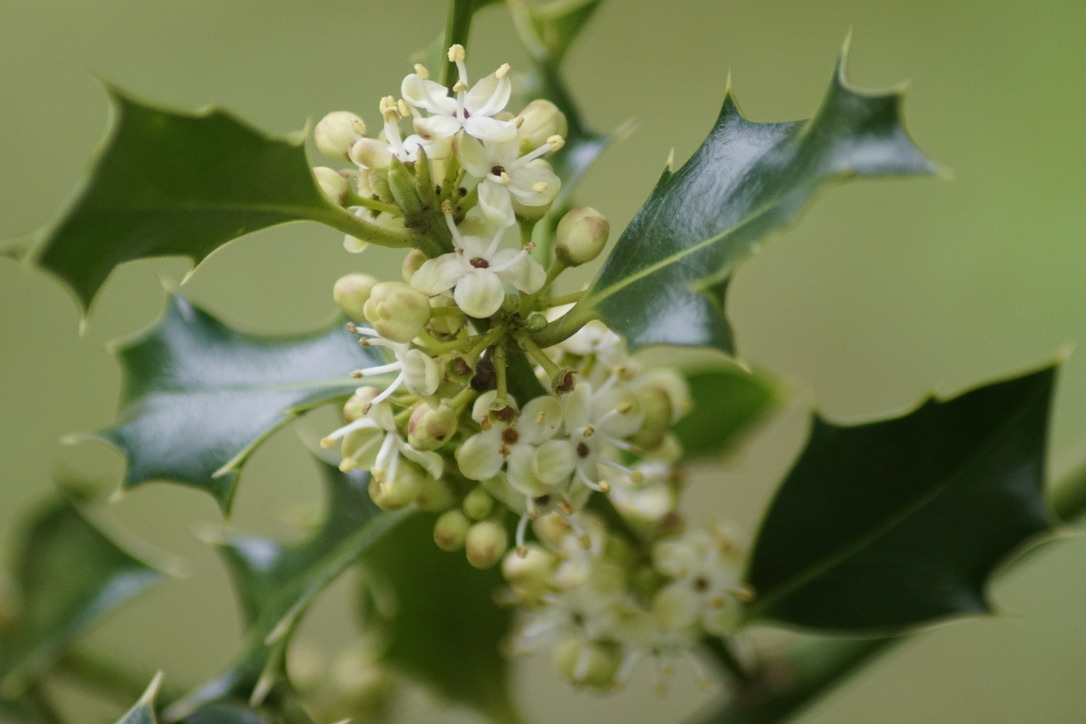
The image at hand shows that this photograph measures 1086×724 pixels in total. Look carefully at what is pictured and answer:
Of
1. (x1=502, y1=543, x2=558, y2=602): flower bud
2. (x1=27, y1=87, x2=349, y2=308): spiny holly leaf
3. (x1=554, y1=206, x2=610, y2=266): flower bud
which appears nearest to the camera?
(x1=27, y1=87, x2=349, y2=308): spiny holly leaf

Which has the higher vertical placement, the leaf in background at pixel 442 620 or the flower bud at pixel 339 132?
the flower bud at pixel 339 132

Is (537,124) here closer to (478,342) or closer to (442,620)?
(478,342)

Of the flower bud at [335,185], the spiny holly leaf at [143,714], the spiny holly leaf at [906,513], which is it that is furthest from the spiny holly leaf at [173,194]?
the spiny holly leaf at [906,513]

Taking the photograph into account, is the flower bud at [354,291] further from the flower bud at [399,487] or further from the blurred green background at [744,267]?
the blurred green background at [744,267]

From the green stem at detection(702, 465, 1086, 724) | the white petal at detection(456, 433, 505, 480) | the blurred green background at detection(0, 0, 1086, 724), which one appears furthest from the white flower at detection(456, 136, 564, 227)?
the blurred green background at detection(0, 0, 1086, 724)

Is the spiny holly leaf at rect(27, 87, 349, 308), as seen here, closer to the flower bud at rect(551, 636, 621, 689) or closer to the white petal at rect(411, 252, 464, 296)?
the white petal at rect(411, 252, 464, 296)
